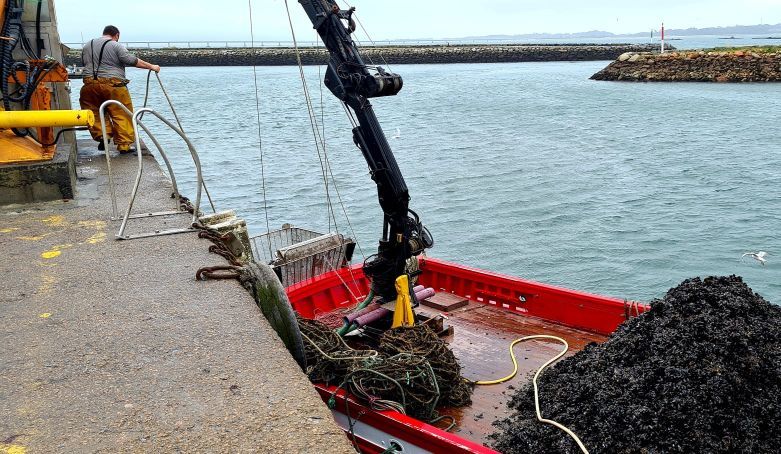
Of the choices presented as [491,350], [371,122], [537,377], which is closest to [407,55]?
[371,122]

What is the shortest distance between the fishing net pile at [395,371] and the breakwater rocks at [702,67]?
189 ft

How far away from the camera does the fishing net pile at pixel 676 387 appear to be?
4320 millimetres

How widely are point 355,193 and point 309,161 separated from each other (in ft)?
23.8

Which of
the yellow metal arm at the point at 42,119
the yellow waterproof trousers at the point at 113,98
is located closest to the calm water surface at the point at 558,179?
the yellow waterproof trousers at the point at 113,98

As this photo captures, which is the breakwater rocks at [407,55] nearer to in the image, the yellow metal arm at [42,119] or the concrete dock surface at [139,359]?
the yellow metal arm at [42,119]

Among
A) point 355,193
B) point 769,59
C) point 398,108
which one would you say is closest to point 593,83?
point 769,59

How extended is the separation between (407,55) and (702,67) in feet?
148

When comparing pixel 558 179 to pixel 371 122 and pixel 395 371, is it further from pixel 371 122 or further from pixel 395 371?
pixel 395 371

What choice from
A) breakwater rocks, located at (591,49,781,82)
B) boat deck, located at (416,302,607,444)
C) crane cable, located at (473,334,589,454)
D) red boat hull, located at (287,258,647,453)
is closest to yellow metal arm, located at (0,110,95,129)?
red boat hull, located at (287,258,647,453)

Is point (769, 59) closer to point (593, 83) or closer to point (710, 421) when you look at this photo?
point (593, 83)

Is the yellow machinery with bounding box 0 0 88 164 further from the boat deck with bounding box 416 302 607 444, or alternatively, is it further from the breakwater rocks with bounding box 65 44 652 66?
the breakwater rocks with bounding box 65 44 652 66

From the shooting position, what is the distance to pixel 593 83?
61.2 m

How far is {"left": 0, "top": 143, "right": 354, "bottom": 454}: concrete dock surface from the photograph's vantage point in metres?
3.32

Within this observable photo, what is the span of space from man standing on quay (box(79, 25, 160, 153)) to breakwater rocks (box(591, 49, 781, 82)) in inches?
2177
